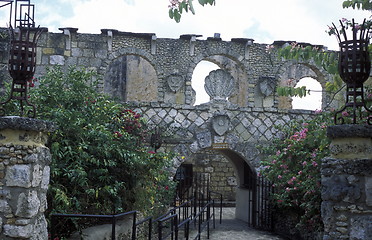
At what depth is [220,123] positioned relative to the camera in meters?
9.56

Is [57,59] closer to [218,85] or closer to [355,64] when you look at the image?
[218,85]

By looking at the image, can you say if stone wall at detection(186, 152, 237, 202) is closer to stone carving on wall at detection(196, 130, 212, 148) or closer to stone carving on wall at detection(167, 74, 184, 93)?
stone carving on wall at detection(167, 74, 184, 93)

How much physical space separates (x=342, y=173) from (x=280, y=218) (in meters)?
5.65

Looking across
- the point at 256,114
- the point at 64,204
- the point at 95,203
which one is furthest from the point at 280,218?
the point at 64,204

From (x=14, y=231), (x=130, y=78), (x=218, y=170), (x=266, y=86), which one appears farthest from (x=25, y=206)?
(x=130, y=78)

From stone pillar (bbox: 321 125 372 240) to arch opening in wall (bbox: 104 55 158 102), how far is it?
15.2 m

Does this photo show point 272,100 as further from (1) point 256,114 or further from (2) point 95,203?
(2) point 95,203

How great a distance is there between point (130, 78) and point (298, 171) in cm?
1173

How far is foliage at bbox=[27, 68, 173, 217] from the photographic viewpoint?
5672mm

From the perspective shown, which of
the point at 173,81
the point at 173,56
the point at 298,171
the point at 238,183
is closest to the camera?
the point at 298,171

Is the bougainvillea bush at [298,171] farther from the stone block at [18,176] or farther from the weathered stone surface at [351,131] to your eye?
the stone block at [18,176]

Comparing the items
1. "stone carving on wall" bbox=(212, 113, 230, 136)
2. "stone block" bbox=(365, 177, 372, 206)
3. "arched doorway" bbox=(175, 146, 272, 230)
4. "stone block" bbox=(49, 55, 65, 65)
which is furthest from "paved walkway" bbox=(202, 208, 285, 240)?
"stone block" bbox=(49, 55, 65, 65)

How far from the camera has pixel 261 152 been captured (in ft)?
32.5

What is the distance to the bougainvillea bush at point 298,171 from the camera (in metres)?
7.30
